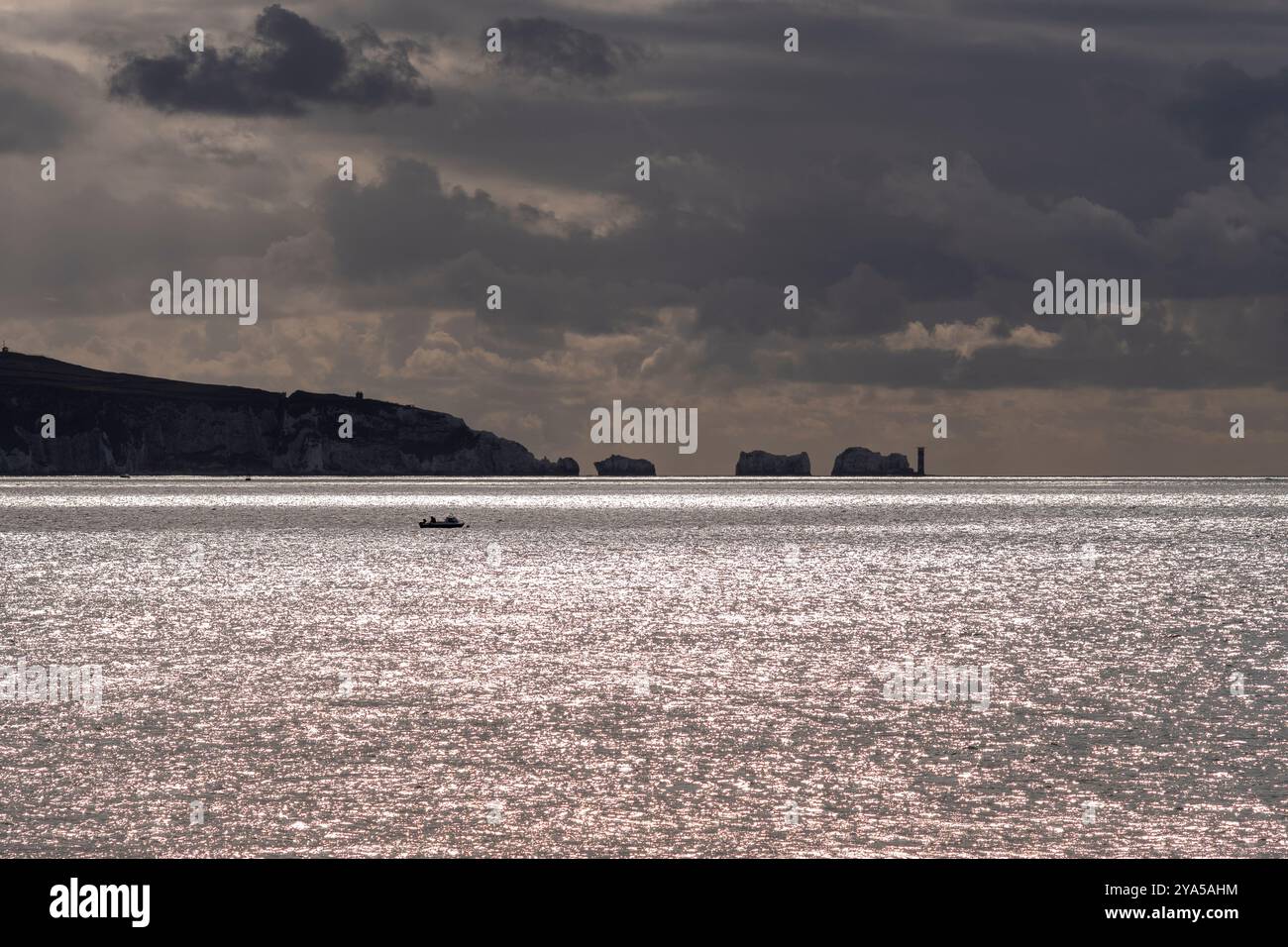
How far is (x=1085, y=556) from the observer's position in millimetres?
153875

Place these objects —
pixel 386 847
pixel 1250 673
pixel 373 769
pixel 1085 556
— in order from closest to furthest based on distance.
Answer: pixel 386 847 < pixel 373 769 < pixel 1250 673 < pixel 1085 556

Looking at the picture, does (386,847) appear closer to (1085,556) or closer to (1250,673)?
(1250,673)

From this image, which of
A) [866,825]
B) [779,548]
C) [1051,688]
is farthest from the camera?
[779,548]
